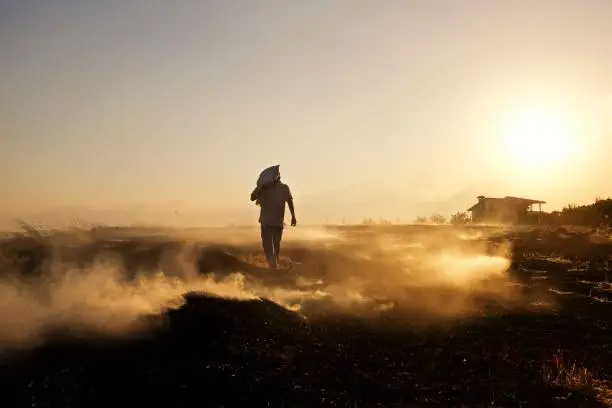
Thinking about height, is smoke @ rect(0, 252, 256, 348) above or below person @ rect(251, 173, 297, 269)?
below

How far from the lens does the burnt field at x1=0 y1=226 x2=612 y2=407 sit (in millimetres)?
5090

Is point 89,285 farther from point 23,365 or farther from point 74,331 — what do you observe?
point 23,365

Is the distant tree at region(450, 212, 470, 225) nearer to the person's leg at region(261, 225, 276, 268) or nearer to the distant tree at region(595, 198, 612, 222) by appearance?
the distant tree at region(595, 198, 612, 222)

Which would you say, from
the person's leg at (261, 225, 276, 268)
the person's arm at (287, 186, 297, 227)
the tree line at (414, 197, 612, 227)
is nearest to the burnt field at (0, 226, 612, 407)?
the person's leg at (261, 225, 276, 268)

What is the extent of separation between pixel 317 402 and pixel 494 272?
10872 millimetres

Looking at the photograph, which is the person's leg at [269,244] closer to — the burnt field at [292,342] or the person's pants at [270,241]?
the person's pants at [270,241]

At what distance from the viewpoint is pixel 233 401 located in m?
4.89

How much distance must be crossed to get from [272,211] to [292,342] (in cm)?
707

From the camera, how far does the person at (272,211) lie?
44.7 feet

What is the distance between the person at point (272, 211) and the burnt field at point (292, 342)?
5.11ft

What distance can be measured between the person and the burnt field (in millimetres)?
1558

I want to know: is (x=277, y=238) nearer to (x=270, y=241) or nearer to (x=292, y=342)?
(x=270, y=241)

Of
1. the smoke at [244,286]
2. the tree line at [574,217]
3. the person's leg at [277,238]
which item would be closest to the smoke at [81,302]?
the smoke at [244,286]

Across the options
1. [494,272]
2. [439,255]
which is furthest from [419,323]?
[439,255]
